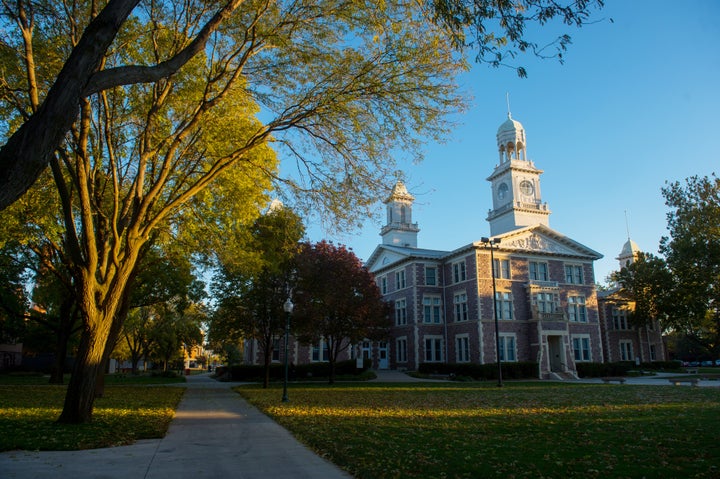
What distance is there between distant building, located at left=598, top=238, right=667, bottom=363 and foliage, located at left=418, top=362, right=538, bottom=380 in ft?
53.9

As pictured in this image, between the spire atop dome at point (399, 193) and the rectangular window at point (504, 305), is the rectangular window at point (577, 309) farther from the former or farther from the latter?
the spire atop dome at point (399, 193)

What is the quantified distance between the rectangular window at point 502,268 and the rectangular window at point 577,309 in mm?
7271

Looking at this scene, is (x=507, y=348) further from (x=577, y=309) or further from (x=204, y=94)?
(x=204, y=94)

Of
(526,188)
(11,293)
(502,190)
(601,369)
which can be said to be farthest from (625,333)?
(11,293)

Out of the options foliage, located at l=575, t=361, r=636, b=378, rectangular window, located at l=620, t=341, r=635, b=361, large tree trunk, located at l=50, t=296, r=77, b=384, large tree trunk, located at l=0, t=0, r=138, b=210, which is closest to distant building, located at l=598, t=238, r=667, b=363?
rectangular window, located at l=620, t=341, r=635, b=361

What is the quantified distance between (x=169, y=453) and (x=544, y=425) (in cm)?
770

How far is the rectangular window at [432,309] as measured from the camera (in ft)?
145

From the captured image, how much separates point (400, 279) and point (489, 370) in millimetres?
13107

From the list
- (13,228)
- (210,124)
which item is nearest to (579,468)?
(210,124)

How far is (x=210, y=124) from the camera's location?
13898 millimetres

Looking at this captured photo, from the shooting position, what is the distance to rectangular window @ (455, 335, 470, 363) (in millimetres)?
40781

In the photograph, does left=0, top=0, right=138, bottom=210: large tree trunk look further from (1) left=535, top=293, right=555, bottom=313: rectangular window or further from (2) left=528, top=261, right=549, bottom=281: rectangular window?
(2) left=528, top=261, right=549, bottom=281: rectangular window

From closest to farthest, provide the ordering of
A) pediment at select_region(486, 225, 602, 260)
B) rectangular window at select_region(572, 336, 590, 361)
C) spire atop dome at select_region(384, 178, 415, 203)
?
spire atop dome at select_region(384, 178, 415, 203), pediment at select_region(486, 225, 602, 260), rectangular window at select_region(572, 336, 590, 361)

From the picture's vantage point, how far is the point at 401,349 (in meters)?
46.2
